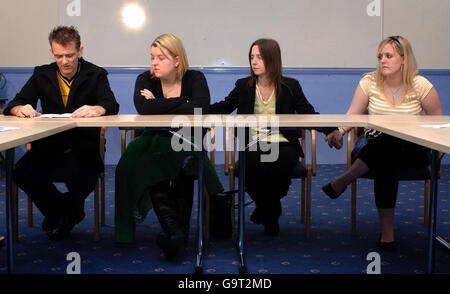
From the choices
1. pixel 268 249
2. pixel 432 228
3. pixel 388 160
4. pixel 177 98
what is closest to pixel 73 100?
pixel 177 98

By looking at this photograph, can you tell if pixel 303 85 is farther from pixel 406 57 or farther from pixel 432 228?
pixel 432 228

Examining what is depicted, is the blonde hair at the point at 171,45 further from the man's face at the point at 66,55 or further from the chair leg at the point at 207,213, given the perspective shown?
the chair leg at the point at 207,213

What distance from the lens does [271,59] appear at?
10.2ft

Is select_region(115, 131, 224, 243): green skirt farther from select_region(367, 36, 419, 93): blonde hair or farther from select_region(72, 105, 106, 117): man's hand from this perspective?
select_region(367, 36, 419, 93): blonde hair

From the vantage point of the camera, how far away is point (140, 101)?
117 inches

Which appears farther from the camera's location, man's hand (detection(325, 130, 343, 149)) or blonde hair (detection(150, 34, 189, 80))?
blonde hair (detection(150, 34, 189, 80))

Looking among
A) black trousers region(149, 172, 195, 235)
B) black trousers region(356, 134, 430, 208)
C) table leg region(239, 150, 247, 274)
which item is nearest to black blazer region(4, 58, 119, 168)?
black trousers region(149, 172, 195, 235)

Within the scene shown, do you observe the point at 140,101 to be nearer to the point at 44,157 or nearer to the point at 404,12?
the point at 44,157

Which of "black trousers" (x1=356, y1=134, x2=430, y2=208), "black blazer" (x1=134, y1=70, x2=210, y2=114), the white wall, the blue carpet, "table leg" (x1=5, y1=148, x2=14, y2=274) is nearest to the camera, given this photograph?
"table leg" (x1=5, y1=148, x2=14, y2=274)

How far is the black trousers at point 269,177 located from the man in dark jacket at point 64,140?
786mm

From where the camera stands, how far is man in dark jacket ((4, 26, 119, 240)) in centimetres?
279
